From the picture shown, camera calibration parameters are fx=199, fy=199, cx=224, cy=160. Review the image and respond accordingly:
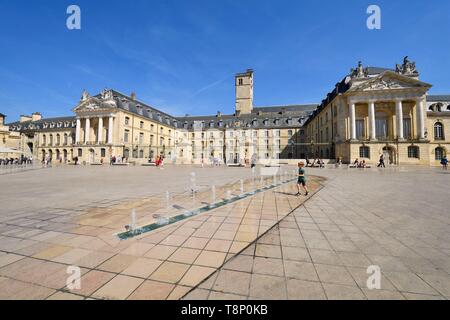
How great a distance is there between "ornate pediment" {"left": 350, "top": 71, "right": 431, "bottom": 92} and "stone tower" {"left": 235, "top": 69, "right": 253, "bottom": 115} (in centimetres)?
3812

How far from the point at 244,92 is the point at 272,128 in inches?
765

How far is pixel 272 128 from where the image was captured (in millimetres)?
56656

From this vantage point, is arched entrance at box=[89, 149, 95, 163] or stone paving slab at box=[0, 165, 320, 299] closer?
stone paving slab at box=[0, 165, 320, 299]

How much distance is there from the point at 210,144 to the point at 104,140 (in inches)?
1089

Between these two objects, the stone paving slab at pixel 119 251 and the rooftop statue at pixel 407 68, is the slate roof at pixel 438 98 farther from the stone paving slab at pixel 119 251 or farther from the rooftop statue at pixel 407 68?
the stone paving slab at pixel 119 251

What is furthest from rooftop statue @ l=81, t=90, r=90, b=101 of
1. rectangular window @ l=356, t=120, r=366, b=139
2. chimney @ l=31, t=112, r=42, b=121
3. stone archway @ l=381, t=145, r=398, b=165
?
stone archway @ l=381, t=145, r=398, b=165

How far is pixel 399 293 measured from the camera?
7.45ft

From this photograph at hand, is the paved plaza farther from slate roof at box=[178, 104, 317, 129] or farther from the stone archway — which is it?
slate roof at box=[178, 104, 317, 129]

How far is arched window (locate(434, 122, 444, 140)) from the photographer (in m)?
38.4

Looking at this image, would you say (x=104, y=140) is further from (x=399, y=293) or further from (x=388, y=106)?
(x=388, y=106)

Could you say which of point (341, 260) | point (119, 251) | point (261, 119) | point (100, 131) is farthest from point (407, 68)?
point (100, 131)

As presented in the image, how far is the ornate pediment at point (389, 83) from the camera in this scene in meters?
31.4

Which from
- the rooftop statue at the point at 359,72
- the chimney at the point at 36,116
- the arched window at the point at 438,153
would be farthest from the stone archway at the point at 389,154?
the chimney at the point at 36,116

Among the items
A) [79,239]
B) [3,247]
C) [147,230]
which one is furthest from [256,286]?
[3,247]
